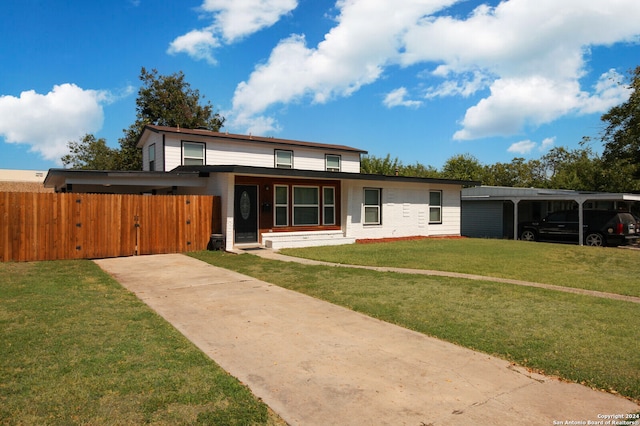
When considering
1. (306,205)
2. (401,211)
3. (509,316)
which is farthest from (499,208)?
(509,316)

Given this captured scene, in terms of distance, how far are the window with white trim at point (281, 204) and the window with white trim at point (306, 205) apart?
39 cm

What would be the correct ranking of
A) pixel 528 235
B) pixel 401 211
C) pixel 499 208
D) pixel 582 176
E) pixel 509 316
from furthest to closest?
pixel 582 176 → pixel 499 208 → pixel 528 235 → pixel 401 211 → pixel 509 316

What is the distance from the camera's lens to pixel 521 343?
16.9ft

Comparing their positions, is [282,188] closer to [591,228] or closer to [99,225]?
[99,225]

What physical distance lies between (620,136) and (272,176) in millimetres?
26791

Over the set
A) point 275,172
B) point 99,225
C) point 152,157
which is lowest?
point 99,225

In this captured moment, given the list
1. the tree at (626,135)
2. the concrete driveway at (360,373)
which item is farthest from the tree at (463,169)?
the concrete driveway at (360,373)

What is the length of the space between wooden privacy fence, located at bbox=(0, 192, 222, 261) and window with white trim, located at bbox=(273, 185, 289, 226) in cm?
260

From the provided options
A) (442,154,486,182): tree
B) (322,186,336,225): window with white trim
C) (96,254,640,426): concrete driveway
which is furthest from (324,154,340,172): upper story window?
(442,154,486,182): tree

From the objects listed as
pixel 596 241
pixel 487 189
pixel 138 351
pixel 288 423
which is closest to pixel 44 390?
pixel 138 351

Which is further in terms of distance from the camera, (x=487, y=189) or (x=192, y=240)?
(x=487, y=189)

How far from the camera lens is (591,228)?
Result: 1966 centimetres

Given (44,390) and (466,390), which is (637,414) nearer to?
(466,390)

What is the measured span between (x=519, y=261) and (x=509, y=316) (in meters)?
7.52
